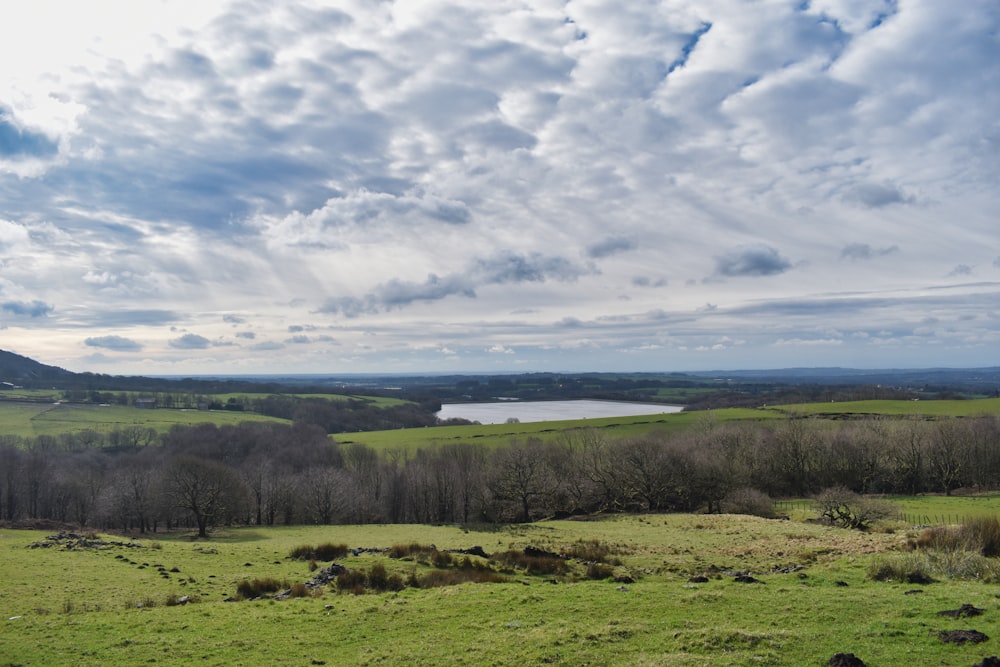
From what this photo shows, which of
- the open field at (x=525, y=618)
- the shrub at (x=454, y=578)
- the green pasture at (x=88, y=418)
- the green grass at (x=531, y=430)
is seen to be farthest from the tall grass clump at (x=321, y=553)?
the green pasture at (x=88, y=418)

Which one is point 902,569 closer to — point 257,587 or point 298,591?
point 298,591

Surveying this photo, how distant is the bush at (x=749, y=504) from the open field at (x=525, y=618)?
96.8 feet

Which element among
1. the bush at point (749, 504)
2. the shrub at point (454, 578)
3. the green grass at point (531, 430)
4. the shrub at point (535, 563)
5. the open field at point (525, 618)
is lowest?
the bush at point (749, 504)

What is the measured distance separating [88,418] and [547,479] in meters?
118

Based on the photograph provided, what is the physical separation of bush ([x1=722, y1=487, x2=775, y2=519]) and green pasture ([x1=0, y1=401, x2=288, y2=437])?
4389 inches

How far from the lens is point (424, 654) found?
13773 millimetres

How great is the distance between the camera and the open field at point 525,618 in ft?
42.8

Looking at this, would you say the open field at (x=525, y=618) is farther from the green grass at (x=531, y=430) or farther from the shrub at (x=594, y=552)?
the green grass at (x=531, y=430)

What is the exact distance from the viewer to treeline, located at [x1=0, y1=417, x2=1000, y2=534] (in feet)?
211

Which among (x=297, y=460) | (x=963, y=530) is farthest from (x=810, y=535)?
(x=297, y=460)

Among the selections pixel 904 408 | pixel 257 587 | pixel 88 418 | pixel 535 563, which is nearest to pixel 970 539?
pixel 535 563

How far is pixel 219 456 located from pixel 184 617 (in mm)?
93787

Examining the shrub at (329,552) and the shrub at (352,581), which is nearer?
the shrub at (352,581)

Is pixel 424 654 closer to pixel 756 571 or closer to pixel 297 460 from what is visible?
pixel 756 571
